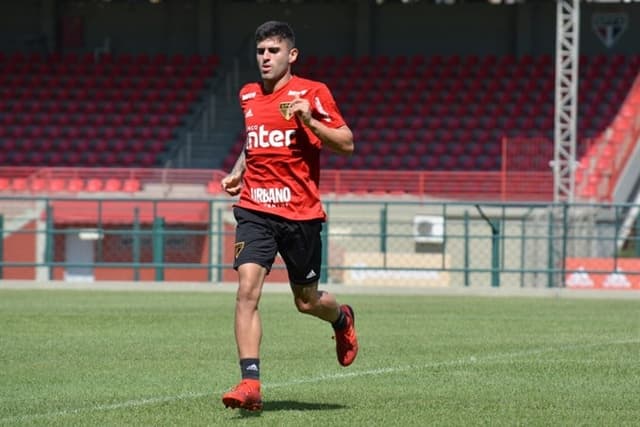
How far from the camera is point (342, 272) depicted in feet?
81.1

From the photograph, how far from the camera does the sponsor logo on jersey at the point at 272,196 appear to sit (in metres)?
8.26

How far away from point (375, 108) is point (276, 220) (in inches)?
1059

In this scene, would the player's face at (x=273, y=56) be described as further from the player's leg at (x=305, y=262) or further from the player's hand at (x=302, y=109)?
the player's leg at (x=305, y=262)

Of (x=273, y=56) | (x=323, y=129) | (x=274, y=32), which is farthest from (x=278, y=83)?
(x=323, y=129)

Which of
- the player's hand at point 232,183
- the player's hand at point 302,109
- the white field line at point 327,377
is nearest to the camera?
the player's hand at point 302,109

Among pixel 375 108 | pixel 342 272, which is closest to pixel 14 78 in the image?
pixel 375 108

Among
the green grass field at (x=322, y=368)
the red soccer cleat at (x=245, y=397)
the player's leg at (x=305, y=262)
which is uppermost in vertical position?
the player's leg at (x=305, y=262)

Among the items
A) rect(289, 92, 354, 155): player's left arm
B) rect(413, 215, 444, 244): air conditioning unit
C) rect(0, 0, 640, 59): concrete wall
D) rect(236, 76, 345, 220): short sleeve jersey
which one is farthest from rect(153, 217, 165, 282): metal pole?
rect(289, 92, 354, 155): player's left arm

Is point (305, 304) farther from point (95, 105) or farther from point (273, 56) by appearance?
point (95, 105)

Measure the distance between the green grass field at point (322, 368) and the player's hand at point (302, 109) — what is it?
1660 mm

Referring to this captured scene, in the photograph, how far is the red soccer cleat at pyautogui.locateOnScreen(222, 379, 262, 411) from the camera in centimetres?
756

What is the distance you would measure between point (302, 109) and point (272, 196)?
26.2 inches

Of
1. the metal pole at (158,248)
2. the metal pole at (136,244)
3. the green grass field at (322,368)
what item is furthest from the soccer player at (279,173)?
the metal pole at (158,248)

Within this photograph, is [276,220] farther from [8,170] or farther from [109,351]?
[8,170]
